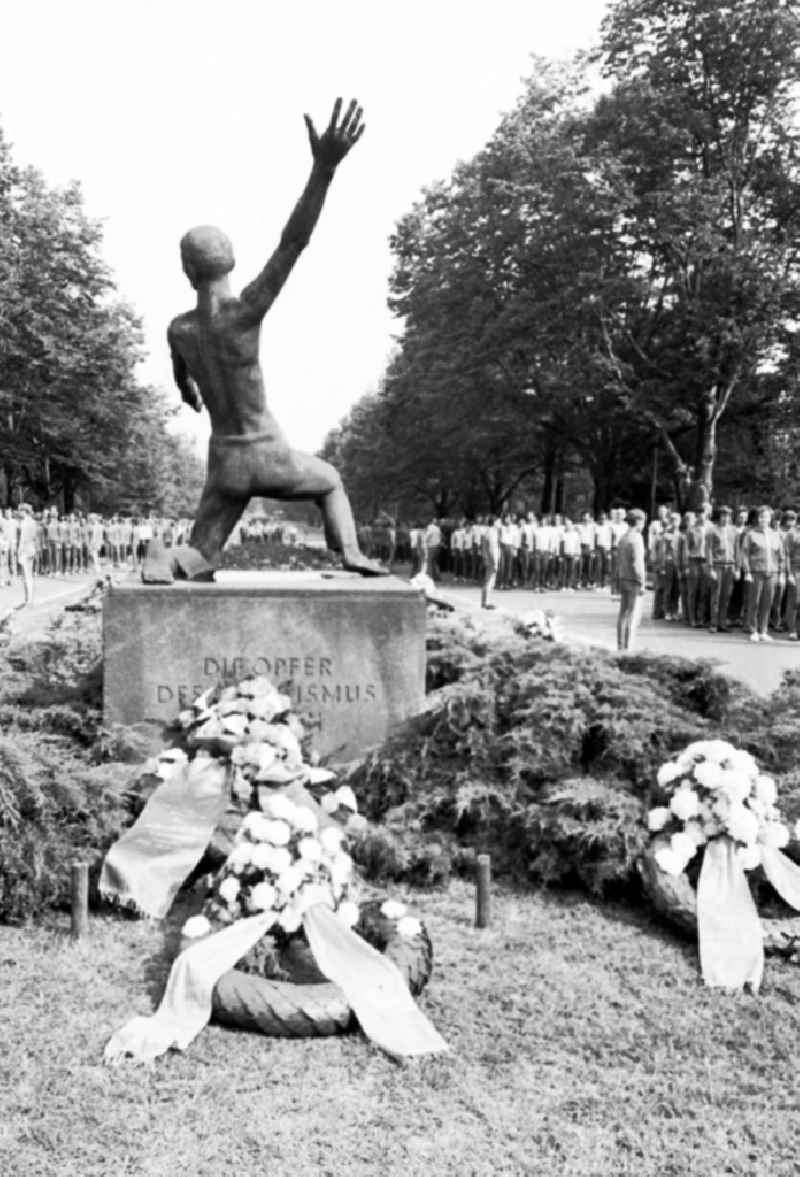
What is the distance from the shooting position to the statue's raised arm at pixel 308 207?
6633mm

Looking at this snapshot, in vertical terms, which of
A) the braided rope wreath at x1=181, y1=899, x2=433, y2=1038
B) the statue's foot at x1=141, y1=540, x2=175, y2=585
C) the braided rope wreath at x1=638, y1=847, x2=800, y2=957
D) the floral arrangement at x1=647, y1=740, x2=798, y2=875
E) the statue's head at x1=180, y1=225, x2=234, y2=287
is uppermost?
the statue's head at x1=180, y1=225, x2=234, y2=287

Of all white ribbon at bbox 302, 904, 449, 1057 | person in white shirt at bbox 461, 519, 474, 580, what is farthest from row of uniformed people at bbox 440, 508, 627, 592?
white ribbon at bbox 302, 904, 449, 1057

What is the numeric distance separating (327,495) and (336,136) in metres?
2.40

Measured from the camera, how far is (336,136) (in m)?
6.63

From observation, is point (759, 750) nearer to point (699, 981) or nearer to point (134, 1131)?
point (699, 981)

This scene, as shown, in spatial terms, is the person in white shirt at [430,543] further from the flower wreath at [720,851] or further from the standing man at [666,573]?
the flower wreath at [720,851]

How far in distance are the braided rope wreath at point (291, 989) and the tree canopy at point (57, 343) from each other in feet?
122

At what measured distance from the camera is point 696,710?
766 centimetres

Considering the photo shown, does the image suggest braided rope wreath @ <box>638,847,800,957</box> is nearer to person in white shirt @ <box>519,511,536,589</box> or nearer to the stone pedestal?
the stone pedestal

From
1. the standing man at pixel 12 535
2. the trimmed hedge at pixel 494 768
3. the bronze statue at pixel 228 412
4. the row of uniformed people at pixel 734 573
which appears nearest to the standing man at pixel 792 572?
the row of uniformed people at pixel 734 573

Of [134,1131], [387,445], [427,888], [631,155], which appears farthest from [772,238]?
[134,1131]

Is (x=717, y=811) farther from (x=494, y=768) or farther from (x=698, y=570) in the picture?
(x=698, y=570)

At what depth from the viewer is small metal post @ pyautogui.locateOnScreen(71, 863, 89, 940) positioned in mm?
5305

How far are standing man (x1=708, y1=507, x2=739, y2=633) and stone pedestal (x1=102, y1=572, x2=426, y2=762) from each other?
12397 millimetres
